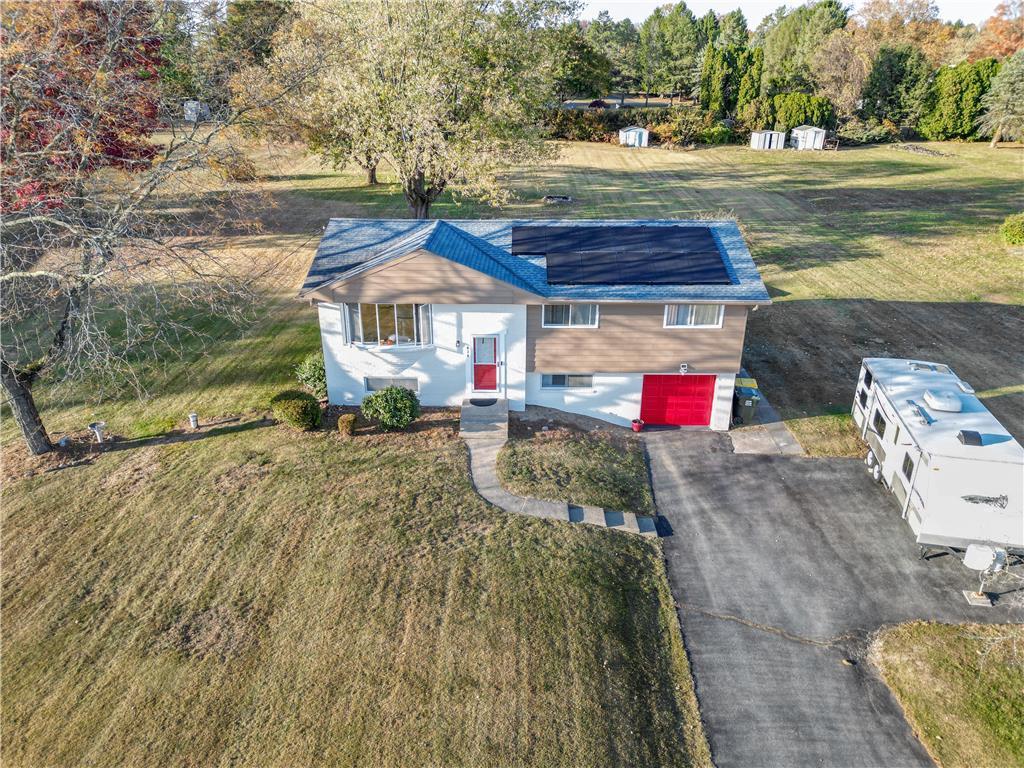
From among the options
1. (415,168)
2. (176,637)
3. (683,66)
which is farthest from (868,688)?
(683,66)

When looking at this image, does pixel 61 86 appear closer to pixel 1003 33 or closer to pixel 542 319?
pixel 542 319

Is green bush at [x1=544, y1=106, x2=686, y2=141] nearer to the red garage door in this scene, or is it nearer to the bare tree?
the bare tree

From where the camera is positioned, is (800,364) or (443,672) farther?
(800,364)

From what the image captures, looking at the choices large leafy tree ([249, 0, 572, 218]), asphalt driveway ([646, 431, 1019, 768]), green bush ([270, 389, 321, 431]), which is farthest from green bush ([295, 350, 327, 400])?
large leafy tree ([249, 0, 572, 218])

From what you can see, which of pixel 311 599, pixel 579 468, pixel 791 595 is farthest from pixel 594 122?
pixel 311 599

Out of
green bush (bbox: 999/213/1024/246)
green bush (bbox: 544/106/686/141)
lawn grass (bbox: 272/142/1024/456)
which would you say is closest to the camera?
lawn grass (bbox: 272/142/1024/456)

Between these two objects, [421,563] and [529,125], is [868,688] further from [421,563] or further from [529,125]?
[529,125]

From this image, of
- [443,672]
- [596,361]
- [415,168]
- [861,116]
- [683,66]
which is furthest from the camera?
[683,66]
